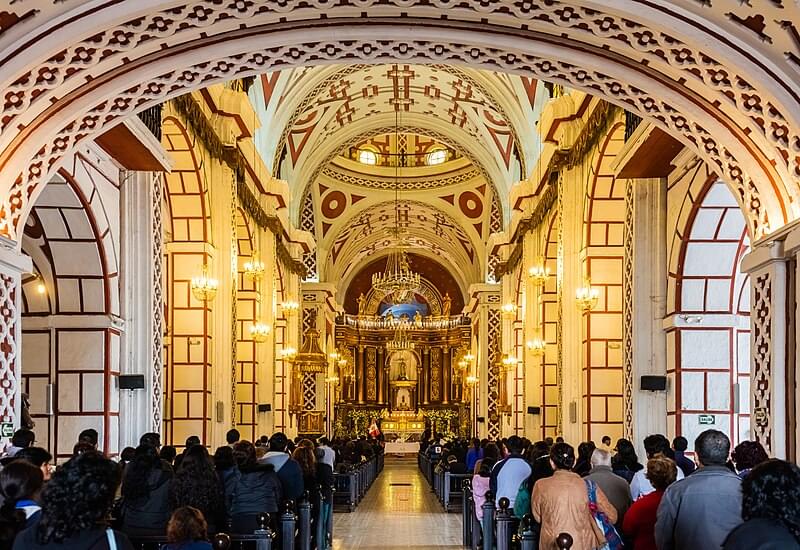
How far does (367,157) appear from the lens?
41.0m

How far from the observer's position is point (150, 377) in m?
15.0

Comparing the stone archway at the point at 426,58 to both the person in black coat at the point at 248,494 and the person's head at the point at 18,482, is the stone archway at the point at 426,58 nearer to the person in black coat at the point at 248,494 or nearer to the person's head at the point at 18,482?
the person in black coat at the point at 248,494

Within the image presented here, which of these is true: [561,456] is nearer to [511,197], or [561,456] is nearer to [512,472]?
[512,472]

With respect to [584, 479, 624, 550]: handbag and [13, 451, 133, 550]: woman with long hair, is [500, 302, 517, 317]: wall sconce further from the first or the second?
[13, 451, 133, 550]: woman with long hair

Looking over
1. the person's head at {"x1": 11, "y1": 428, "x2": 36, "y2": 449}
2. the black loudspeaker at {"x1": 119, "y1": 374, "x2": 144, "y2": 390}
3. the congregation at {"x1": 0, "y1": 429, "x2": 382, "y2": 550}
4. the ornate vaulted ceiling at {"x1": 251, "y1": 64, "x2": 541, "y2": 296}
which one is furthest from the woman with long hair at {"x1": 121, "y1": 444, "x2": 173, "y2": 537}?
the ornate vaulted ceiling at {"x1": 251, "y1": 64, "x2": 541, "y2": 296}

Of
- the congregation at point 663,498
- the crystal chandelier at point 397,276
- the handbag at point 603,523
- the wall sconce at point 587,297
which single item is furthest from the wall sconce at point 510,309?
the handbag at point 603,523

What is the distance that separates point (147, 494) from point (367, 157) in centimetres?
3355

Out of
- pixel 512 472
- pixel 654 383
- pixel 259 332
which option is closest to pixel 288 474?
pixel 512 472

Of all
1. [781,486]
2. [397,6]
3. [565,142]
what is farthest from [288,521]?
[565,142]

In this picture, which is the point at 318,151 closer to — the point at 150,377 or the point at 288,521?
the point at 150,377

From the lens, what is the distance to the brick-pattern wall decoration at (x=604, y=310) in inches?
712

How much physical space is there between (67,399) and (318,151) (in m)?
18.5

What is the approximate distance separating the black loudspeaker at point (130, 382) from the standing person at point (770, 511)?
11.3 m

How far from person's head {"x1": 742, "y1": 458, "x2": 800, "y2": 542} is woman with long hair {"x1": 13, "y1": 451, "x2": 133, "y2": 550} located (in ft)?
7.93
